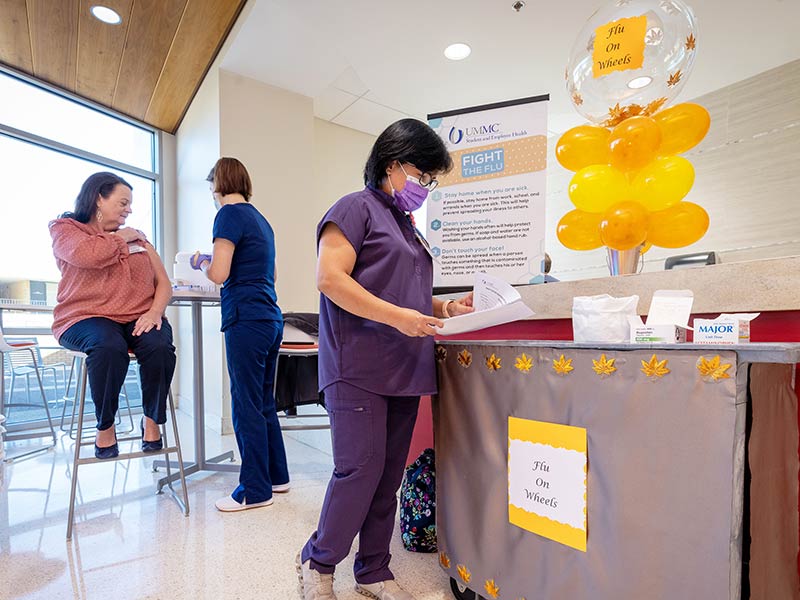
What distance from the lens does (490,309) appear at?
2.91 ft

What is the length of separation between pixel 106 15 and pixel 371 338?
339cm

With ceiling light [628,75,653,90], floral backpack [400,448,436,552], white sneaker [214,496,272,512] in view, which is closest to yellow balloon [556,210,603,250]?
ceiling light [628,75,653,90]

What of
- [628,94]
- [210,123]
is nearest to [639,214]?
[628,94]

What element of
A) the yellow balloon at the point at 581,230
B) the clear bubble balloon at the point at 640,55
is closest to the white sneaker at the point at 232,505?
the yellow balloon at the point at 581,230

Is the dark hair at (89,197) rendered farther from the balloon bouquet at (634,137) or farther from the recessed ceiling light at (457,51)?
the recessed ceiling light at (457,51)

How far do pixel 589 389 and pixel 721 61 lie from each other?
4052 mm

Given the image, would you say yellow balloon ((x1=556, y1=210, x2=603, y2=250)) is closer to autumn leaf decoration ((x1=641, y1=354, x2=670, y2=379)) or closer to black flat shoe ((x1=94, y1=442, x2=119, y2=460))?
autumn leaf decoration ((x1=641, y1=354, x2=670, y2=379))

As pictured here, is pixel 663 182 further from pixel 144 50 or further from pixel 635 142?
pixel 144 50

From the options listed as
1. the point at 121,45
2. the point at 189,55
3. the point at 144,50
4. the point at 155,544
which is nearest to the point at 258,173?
the point at 189,55

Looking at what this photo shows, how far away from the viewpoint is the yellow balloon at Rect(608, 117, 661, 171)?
4.58 ft

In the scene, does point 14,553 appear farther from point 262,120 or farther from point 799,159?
point 799,159

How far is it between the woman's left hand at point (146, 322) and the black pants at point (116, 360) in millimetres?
24

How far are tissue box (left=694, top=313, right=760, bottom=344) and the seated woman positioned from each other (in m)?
1.90

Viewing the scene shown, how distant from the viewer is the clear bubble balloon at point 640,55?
151 cm
